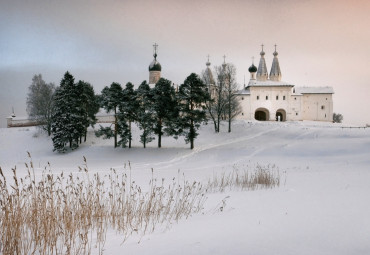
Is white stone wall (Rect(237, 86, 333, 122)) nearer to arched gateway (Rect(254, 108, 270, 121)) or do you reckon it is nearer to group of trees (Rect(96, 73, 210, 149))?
arched gateway (Rect(254, 108, 270, 121))

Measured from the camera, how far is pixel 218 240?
12.9 feet

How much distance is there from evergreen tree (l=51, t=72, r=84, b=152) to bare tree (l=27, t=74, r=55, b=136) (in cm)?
818

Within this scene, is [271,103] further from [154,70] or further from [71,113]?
[71,113]

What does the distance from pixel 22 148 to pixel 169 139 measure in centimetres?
1824

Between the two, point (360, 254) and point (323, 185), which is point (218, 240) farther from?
point (323, 185)

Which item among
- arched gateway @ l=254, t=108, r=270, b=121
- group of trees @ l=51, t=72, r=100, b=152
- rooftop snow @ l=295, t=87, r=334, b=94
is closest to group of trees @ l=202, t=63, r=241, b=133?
group of trees @ l=51, t=72, r=100, b=152

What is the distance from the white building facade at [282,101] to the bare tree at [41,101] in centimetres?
3326

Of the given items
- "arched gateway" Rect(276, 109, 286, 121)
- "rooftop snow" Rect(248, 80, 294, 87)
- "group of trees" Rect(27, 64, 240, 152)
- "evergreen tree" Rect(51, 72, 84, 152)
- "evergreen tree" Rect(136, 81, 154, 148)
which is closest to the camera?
"group of trees" Rect(27, 64, 240, 152)

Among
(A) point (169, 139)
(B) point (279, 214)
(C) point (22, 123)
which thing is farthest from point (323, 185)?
(C) point (22, 123)

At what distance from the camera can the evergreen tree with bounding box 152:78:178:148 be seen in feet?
96.1

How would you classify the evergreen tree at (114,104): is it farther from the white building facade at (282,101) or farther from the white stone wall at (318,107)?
the white stone wall at (318,107)

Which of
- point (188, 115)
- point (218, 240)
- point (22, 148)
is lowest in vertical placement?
point (22, 148)

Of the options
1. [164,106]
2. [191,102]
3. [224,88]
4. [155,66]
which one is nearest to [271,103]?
[224,88]

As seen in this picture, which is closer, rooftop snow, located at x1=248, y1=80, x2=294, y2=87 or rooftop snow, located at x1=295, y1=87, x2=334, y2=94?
rooftop snow, located at x1=248, y1=80, x2=294, y2=87
